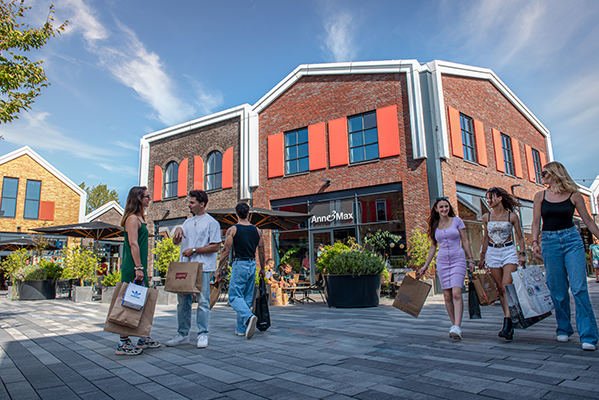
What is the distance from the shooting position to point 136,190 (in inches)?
169

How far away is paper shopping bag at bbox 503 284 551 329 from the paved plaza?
0.70 feet

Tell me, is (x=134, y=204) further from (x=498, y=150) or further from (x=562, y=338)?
(x=498, y=150)

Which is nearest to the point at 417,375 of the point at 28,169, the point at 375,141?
the point at 375,141

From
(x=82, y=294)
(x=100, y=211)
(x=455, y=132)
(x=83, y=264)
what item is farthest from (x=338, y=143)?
(x=100, y=211)

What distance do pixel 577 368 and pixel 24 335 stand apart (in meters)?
6.53

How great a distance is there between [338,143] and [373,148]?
1.38 metres

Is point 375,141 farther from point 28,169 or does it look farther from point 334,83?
point 28,169

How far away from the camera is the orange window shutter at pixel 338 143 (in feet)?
48.4

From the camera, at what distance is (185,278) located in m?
4.27

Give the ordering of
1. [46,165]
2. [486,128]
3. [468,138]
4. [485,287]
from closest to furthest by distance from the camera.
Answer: [485,287], [468,138], [486,128], [46,165]

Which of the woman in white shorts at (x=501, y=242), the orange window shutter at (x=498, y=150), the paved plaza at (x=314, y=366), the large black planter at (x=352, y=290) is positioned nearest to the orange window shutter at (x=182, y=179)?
the large black planter at (x=352, y=290)

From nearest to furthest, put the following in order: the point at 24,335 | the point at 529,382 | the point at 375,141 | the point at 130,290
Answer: the point at 529,382 < the point at 130,290 < the point at 24,335 < the point at 375,141

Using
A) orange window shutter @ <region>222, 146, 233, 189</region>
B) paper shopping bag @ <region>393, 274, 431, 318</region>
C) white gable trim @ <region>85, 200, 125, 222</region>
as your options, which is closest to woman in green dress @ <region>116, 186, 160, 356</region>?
paper shopping bag @ <region>393, 274, 431, 318</region>

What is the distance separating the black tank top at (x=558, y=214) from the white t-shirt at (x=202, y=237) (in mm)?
3579
